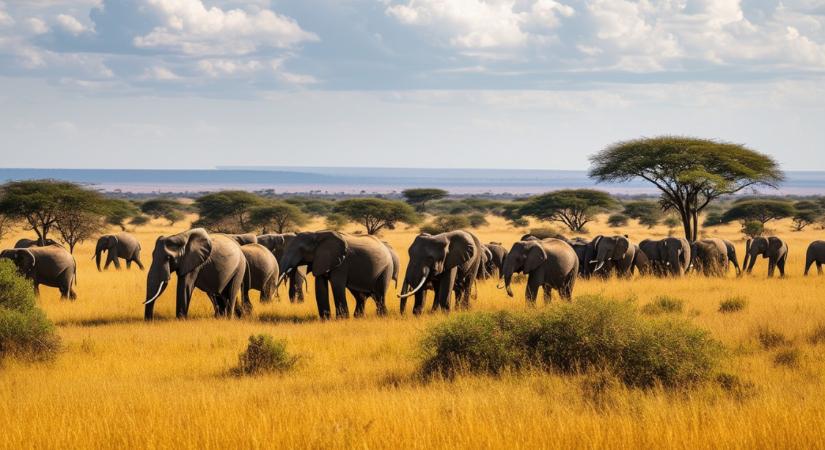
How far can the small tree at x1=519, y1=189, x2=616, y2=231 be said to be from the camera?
6444 cm

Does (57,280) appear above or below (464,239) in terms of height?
below

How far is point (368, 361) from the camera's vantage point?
13.3 meters

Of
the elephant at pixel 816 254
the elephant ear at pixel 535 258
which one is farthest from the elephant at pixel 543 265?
the elephant at pixel 816 254

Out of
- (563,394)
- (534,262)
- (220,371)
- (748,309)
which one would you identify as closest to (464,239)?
(534,262)

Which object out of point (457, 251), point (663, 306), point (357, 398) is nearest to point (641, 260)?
point (663, 306)

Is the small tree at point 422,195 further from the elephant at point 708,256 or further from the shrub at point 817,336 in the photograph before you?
the shrub at point 817,336

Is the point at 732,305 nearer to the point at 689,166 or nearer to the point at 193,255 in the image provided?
the point at 193,255

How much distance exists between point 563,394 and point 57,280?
50.9ft

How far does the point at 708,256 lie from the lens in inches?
1241

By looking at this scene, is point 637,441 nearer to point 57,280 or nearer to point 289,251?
point 289,251

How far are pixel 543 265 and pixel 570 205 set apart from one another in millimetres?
44430

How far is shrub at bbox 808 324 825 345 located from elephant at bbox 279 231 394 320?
26.2 ft

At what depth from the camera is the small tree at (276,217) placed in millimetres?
60625

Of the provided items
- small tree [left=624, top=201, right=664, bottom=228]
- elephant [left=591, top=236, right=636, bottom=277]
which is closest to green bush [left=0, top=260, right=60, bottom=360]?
elephant [left=591, top=236, right=636, bottom=277]
